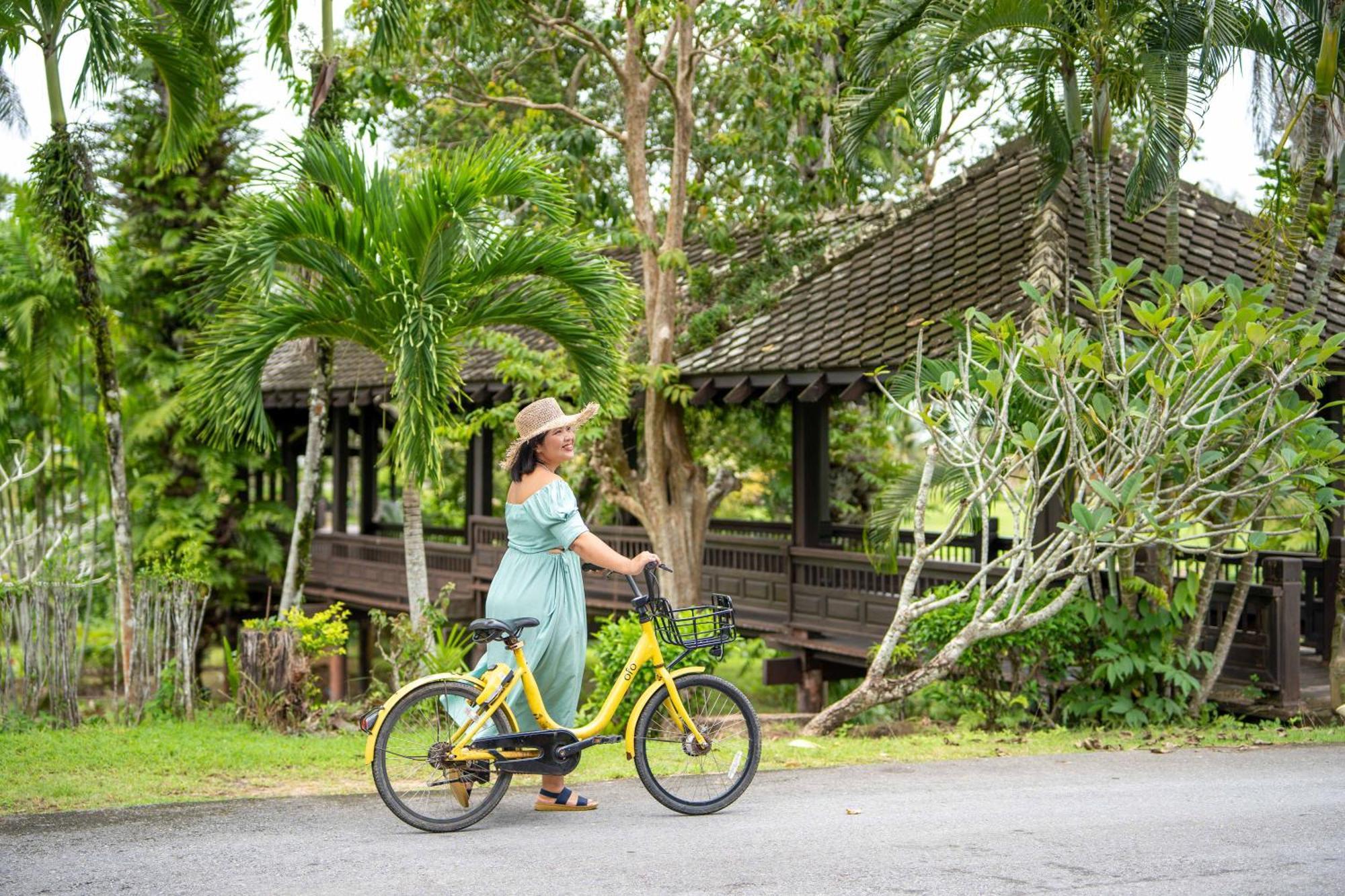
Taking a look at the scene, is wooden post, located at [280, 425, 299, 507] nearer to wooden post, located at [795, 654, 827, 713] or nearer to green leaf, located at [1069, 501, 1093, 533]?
wooden post, located at [795, 654, 827, 713]

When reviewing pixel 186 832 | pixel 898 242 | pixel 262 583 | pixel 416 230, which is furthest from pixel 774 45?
pixel 262 583

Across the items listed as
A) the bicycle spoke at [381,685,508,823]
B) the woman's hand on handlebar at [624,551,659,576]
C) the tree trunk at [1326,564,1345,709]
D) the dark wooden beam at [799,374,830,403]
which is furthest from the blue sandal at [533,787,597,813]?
the dark wooden beam at [799,374,830,403]

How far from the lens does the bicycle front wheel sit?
19.2ft

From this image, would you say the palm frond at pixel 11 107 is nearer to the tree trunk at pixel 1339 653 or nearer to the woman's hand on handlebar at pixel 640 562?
the woman's hand on handlebar at pixel 640 562

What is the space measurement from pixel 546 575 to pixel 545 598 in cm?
10

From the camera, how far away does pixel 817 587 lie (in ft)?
42.5

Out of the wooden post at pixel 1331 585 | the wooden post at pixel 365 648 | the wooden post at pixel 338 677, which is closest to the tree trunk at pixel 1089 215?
the wooden post at pixel 1331 585

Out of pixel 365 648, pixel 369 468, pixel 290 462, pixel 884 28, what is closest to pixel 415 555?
pixel 884 28

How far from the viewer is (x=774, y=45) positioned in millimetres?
11828

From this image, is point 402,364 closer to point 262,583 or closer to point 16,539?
point 16,539

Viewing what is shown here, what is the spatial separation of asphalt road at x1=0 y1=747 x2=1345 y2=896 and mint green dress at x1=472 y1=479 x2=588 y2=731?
56 centimetres

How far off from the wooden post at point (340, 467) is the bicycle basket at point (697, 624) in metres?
15.6

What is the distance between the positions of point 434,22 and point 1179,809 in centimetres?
945

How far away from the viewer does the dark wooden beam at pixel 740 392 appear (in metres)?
12.6
